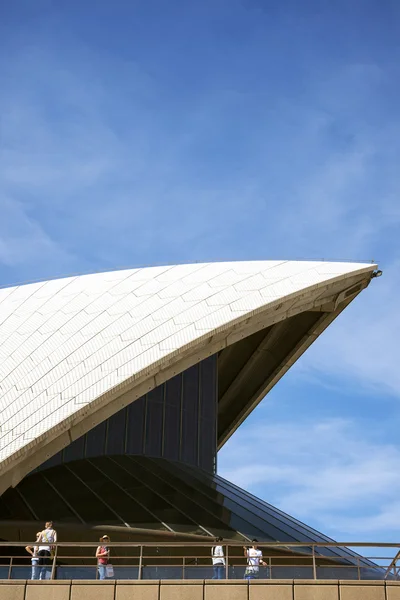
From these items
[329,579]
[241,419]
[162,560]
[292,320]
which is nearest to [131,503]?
[162,560]

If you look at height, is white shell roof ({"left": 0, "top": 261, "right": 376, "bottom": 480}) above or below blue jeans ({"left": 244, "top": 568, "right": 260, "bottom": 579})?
above

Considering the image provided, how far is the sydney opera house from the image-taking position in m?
20.7

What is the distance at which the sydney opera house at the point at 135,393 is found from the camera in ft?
68.0

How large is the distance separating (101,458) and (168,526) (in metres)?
4.45

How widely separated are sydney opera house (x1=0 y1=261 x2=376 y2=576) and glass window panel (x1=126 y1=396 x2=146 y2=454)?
3cm

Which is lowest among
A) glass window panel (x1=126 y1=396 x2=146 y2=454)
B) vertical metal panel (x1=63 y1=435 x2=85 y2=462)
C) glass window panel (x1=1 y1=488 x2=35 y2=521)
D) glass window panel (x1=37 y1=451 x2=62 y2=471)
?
glass window panel (x1=1 y1=488 x2=35 y2=521)

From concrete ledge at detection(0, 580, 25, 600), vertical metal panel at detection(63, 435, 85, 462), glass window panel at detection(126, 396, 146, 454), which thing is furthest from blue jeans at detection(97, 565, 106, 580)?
glass window panel at detection(126, 396, 146, 454)

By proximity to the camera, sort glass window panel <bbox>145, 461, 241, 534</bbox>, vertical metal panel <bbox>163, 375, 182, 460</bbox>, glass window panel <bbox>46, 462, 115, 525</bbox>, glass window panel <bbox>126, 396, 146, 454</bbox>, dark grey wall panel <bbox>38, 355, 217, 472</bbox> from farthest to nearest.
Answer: vertical metal panel <bbox>163, 375, 182, 460</bbox>, glass window panel <bbox>126, 396, 146, 454</bbox>, dark grey wall panel <bbox>38, 355, 217, 472</bbox>, glass window panel <bbox>145, 461, 241, 534</bbox>, glass window panel <bbox>46, 462, 115, 525</bbox>

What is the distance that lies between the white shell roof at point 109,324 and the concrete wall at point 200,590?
4.53 meters

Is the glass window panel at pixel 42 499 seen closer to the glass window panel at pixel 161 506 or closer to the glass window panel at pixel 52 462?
the glass window panel at pixel 52 462

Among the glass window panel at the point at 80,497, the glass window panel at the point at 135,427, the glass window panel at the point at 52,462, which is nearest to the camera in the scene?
the glass window panel at the point at 80,497

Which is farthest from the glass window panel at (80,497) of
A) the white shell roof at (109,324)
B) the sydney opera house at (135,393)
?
the white shell roof at (109,324)

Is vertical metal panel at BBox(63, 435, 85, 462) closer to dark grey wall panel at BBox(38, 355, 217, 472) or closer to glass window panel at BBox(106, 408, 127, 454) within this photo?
dark grey wall panel at BBox(38, 355, 217, 472)

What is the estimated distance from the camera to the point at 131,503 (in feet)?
71.5
